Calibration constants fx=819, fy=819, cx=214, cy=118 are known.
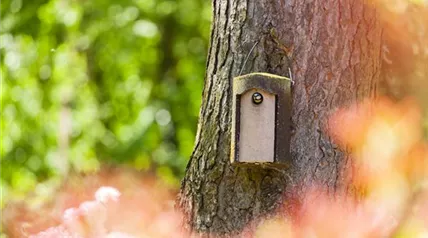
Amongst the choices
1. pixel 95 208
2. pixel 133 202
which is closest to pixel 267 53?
pixel 95 208

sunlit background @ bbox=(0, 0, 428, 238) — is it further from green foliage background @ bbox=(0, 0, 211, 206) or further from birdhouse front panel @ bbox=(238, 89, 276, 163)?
birdhouse front panel @ bbox=(238, 89, 276, 163)

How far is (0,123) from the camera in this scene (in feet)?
20.1

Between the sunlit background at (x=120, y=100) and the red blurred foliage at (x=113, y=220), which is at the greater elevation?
the sunlit background at (x=120, y=100)

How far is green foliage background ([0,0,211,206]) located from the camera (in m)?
5.71

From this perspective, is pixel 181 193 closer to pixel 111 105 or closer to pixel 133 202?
pixel 133 202

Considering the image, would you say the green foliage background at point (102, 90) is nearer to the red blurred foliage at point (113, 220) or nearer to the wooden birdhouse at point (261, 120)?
the red blurred foliage at point (113, 220)

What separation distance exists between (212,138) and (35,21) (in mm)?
2587

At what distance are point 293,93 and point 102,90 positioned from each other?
4411 mm

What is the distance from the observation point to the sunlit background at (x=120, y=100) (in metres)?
3.23

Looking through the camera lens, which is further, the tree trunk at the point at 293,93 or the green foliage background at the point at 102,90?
the green foliage background at the point at 102,90

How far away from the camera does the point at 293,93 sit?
230cm

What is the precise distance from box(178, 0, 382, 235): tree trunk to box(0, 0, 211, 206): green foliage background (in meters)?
3.10

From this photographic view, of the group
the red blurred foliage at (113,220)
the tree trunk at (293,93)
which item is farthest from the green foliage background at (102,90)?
the tree trunk at (293,93)

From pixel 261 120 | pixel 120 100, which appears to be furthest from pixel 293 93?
pixel 120 100
